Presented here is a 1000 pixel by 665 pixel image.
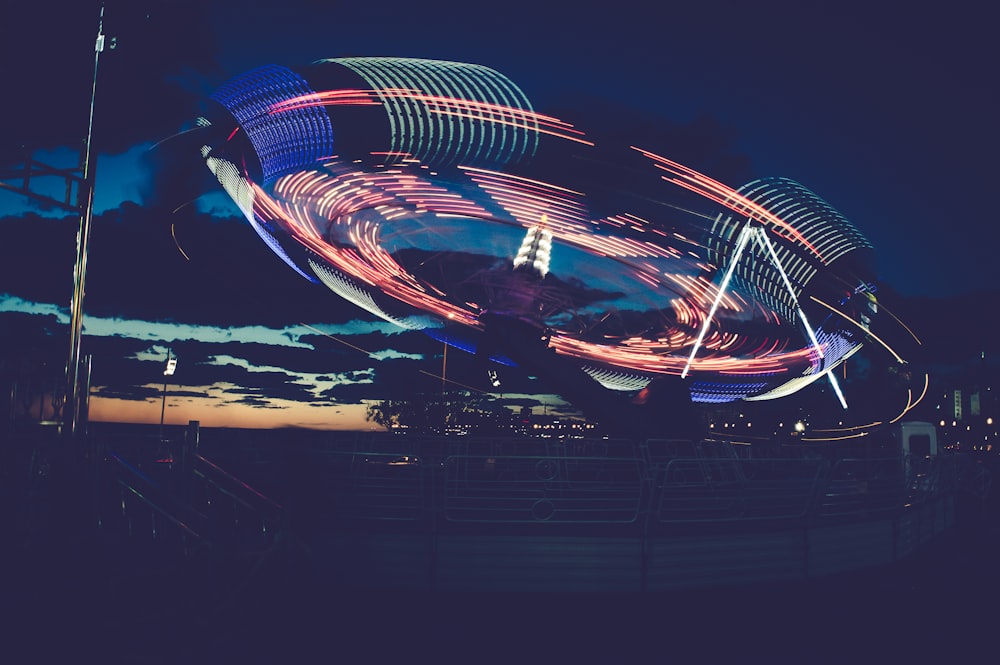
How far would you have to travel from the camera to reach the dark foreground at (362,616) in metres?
7.46

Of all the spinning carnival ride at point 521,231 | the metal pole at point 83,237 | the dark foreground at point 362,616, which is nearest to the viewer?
the dark foreground at point 362,616

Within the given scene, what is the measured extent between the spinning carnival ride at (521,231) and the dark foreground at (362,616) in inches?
288

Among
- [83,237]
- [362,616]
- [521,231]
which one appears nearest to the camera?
[362,616]

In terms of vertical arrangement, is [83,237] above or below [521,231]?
below

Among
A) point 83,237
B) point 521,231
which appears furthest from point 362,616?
point 521,231

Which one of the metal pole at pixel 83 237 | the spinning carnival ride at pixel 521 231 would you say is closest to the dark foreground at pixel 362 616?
the metal pole at pixel 83 237

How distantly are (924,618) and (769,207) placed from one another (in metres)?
9.77

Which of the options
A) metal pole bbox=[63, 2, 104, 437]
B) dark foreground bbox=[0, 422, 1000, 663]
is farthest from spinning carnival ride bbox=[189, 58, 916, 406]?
dark foreground bbox=[0, 422, 1000, 663]

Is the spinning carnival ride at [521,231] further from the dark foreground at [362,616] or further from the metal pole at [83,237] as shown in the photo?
the dark foreground at [362,616]

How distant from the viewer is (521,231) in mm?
19188

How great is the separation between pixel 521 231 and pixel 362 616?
11.8 m

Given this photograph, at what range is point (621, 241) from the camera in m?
18.8

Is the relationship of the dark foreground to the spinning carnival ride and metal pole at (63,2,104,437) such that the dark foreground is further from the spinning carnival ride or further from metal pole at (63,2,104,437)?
the spinning carnival ride

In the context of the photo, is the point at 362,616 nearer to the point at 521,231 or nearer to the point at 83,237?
the point at 83,237
